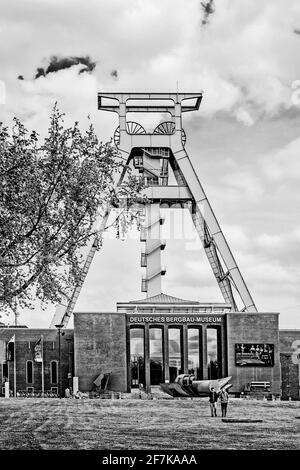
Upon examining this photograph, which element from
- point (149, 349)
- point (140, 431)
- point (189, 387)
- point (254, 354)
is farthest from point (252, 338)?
point (140, 431)

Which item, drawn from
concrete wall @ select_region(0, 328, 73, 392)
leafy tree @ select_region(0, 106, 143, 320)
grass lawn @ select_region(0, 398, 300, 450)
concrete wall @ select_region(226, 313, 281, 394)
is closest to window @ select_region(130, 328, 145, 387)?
concrete wall @ select_region(0, 328, 73, 392)

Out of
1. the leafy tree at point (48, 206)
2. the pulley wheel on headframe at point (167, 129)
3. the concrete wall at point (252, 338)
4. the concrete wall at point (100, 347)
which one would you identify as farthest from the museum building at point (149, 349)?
the leafy tree at point (48, 206)

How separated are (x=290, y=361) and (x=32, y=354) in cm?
2826

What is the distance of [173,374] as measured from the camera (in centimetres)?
9038

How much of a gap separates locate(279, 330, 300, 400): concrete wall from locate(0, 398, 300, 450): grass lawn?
139ft

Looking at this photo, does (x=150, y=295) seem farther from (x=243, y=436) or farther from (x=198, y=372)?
(x=243, y=436)

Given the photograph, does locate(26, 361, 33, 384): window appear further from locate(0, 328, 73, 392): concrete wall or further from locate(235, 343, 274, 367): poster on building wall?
locate(235, 343, 274, 367): poster on building wall

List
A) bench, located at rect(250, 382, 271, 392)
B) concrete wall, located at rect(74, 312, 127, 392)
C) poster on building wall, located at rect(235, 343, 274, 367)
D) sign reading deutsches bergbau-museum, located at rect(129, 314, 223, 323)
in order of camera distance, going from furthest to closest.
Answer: poster on building wall, located at rect(235, 343, 274, 367) < sign reading deutsches bergbau-museum, located at rect(129, 314, 223, 323) < bench, located at rect(250, 382, 271, 392) < concrete wall, located at rect(74, 312, 127, 392)

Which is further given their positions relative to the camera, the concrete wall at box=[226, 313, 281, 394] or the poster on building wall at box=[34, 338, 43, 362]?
the poster on building wall at box=[34, 338, 43, 362]

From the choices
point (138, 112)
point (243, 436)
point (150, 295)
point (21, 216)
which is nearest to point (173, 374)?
point (150, 295)

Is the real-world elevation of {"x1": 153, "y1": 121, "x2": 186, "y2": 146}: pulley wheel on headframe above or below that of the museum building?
above

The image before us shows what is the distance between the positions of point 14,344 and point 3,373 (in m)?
3.37

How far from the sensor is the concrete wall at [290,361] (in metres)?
92.3

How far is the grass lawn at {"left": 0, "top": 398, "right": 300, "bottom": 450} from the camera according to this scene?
97.3 ft
